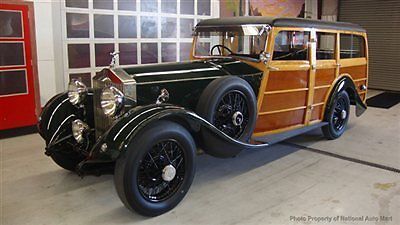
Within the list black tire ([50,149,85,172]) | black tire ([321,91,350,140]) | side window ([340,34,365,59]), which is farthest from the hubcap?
black tire ([50,149,85,172])

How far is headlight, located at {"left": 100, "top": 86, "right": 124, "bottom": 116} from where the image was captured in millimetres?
2699

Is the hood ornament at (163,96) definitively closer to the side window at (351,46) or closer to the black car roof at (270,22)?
the black car roof at (270,22)

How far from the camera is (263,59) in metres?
3.48

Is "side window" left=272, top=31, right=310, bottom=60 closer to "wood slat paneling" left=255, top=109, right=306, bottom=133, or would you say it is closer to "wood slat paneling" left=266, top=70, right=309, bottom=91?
"wood slat paneling" left=266, top=70, right=309, bottom=91

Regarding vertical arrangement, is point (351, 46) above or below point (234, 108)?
above

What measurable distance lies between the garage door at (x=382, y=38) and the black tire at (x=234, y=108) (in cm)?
724

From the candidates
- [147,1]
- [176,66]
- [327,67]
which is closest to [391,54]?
[327,67]

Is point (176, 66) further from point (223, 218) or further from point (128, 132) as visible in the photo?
point (223, 218)

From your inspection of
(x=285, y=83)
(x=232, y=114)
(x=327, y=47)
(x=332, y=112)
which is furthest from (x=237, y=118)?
(x=327, y=47)

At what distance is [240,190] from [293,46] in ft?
5.87

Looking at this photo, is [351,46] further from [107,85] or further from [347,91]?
[107,85]

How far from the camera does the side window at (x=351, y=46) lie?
15.1ft

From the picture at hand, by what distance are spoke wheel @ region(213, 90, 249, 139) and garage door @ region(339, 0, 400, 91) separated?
287 inches

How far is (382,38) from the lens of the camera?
912cm
